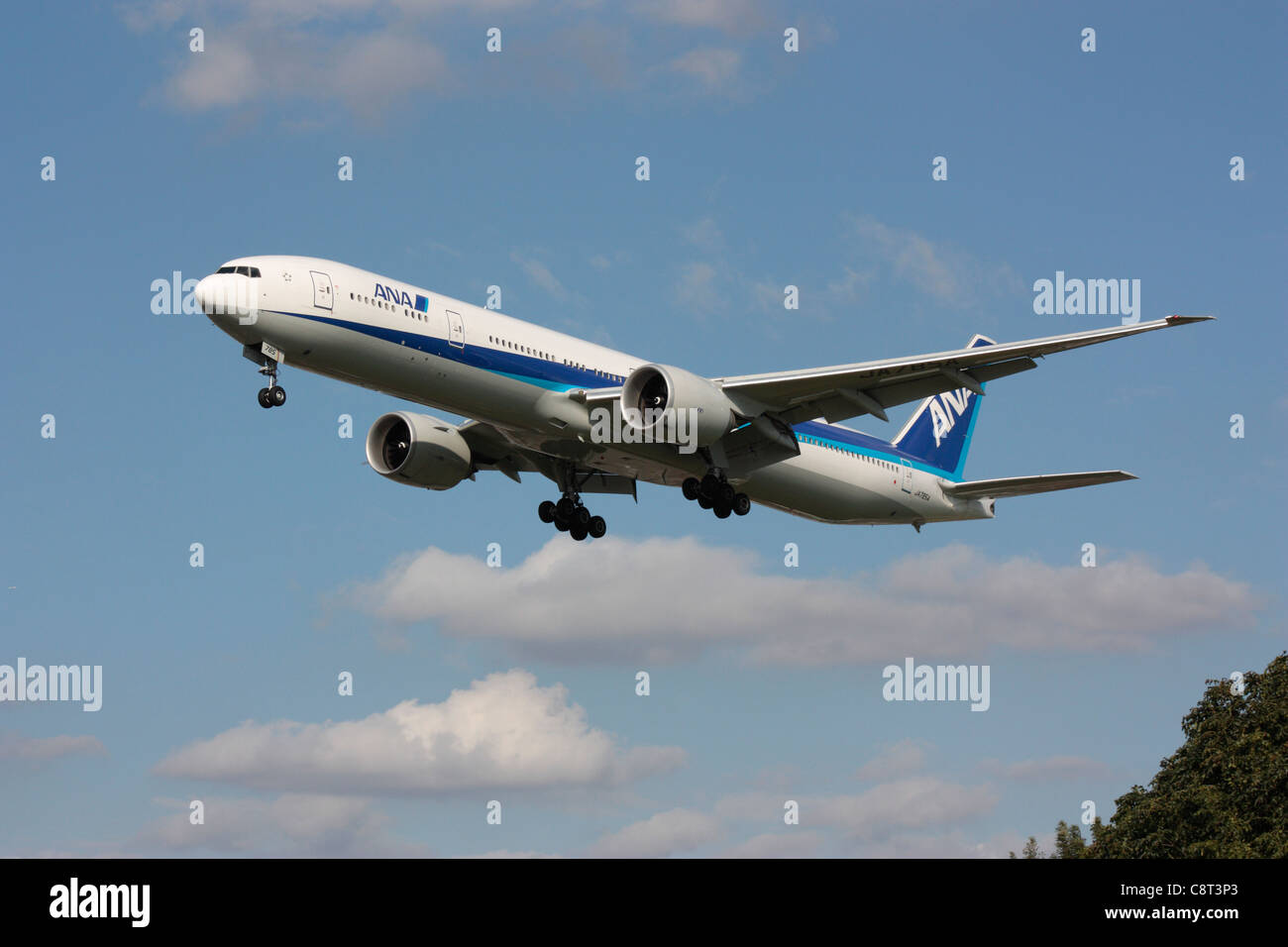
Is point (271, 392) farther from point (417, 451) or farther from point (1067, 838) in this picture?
point (1067, 838)

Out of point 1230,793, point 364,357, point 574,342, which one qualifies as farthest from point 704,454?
point 1230,793

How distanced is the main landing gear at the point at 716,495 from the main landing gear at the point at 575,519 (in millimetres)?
3972

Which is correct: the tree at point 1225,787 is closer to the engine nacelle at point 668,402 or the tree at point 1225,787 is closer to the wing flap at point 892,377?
the wing flap at point 892,377

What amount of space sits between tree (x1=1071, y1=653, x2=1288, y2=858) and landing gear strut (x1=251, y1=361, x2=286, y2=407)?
3165 centimetres

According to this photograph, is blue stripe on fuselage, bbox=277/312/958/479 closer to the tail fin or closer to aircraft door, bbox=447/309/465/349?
aircraft door, bbox=447/309/465/349

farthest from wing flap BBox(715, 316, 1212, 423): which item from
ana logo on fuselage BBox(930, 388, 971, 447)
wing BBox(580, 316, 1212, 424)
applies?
ana logo on fuselage BBox(930, 388, 971, 447)

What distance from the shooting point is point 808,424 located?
45250 millimetres

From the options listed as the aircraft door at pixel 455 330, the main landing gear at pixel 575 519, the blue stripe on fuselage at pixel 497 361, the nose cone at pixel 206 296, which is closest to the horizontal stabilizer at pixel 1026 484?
the blue stripe on fuselage at pixel 497 361

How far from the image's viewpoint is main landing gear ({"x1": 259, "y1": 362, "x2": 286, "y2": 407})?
33.1 m

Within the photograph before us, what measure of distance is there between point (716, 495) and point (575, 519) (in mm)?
5745

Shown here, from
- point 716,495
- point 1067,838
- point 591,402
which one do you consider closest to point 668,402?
point 591,402

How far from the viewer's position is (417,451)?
42.8m

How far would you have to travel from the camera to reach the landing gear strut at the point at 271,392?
33.1 metres

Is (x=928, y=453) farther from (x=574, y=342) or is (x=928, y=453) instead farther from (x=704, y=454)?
(x=574, y=342)
